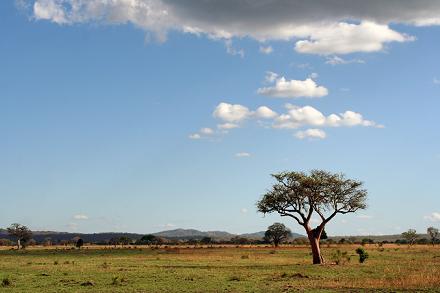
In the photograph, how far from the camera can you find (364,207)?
6150cm

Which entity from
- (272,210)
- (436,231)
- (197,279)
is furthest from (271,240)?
(197,279)

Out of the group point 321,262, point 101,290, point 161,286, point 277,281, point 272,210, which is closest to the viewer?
point 101,290

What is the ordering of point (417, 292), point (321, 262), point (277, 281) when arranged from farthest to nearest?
point (321, 262)
point (277, 281)
point (417, 292)

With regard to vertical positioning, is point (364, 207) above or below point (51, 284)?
above

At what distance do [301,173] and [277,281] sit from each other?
2554cm

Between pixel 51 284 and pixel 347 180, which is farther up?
pixel 347 180

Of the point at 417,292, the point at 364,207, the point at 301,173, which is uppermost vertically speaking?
the point at 301,173

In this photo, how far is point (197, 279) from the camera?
39281 millimetres

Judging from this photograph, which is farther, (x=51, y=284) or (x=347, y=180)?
(x=347, y=180)

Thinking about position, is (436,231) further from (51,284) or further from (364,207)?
(51,284)

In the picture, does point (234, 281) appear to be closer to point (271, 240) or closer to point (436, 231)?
point (271, 240)

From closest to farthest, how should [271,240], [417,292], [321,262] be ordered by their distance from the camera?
1. [417,292]
2. [321,262]
3. [271,240]

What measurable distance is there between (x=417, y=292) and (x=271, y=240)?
146194mm

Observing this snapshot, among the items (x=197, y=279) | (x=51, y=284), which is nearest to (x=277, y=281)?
(x=197, y=279)
